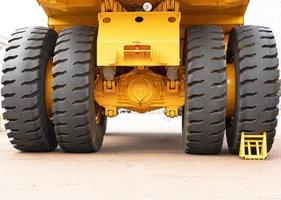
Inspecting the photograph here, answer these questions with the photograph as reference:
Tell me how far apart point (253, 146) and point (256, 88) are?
0.67 meters

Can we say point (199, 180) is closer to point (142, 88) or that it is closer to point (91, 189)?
point (91, 189)

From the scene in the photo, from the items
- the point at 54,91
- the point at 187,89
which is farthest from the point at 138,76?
the point at 54,91

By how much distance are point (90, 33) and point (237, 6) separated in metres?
1.86

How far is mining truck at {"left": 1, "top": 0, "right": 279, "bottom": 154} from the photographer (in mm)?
5504

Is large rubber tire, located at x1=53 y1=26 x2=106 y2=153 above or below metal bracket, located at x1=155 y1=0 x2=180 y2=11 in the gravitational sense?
below

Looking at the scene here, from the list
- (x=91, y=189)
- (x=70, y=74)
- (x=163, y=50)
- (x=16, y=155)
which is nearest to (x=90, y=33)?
(x=70, y=74)

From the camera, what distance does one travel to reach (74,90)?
561cm

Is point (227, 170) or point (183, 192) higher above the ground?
point (183, 192)

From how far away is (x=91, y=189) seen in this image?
3.60 meters

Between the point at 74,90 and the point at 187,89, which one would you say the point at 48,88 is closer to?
the point at 74,90

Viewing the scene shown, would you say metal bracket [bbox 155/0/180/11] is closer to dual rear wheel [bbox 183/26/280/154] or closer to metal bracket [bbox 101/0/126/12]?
dual rear wheel [bbox 183/26/280/154]

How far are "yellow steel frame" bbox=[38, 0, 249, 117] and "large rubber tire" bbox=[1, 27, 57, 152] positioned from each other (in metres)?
0.21

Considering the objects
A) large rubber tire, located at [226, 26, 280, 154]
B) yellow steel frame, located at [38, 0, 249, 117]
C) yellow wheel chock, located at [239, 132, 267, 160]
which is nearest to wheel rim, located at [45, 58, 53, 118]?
yellow steel frame, located at [38, 0, 249, 117]

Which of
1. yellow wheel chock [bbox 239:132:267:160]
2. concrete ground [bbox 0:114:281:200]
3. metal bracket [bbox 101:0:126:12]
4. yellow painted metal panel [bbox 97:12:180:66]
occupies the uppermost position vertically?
metal bracket [bbox 101:0:126:12]
